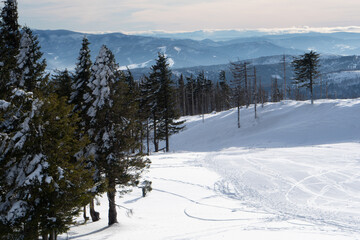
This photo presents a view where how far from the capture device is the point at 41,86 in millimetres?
14898

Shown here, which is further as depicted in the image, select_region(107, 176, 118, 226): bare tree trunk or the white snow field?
select_region(107, 176, 118, 226): bare tree trunk

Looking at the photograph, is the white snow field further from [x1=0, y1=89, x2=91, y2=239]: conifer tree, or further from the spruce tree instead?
[x1=0, y1=89, x2=91, y2=239]: conifer tree

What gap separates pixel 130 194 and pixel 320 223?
1451cm

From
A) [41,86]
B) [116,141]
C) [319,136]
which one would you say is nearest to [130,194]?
[116,141]

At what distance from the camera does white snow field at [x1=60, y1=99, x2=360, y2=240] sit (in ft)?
48.4

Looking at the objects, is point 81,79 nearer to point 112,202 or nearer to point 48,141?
point 112,202

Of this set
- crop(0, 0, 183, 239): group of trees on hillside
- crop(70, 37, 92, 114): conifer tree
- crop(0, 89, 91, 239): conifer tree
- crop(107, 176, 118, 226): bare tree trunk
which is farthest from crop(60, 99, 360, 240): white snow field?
crop(70, 37, 92, 114): conifer tree

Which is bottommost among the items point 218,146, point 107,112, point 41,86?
point 218,146

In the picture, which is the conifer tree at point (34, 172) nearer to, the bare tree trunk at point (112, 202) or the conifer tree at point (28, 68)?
the conifer tree at point (28, 68)

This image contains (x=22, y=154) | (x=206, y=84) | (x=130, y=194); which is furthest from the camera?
(x=206, y=84)

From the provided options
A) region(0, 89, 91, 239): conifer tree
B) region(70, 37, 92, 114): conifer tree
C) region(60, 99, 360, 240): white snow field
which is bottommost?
region(60, 99, 360, 240): white snow field

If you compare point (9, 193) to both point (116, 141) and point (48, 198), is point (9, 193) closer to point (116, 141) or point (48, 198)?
point (48, 198)

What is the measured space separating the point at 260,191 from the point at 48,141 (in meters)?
15.7

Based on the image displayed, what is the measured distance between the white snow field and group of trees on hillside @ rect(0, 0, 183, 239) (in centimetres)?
383
